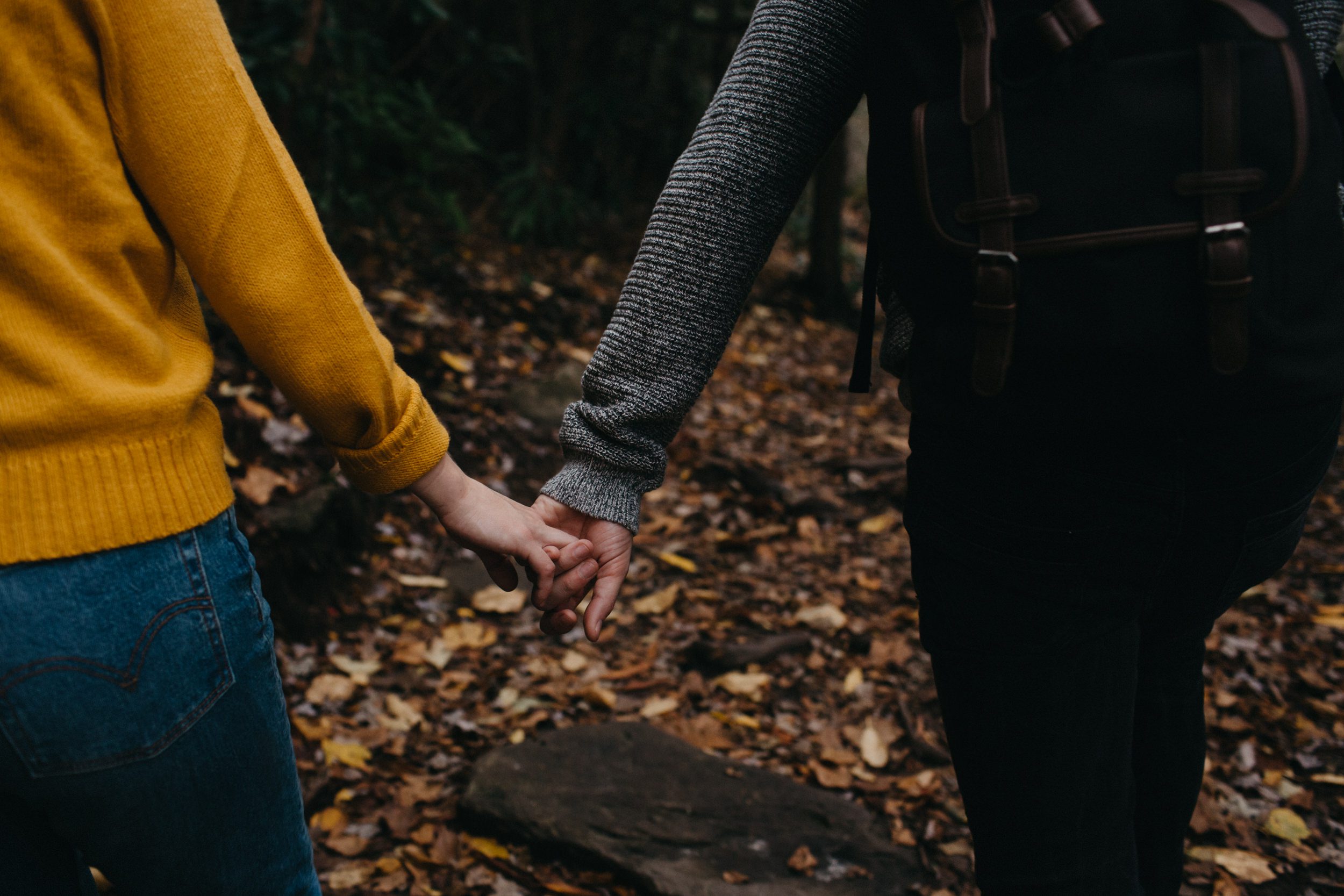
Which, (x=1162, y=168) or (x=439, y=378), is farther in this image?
(x=439, y=378)

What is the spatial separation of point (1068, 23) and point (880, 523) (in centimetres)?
402

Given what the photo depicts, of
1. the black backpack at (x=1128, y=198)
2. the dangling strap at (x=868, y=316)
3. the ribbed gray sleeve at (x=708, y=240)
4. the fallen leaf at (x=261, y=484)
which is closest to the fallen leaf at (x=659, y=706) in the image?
the fallen leaf at (x=261, y=484)

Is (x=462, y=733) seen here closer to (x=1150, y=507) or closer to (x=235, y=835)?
(x=235, y=835)

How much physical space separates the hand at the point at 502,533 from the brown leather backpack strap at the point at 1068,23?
847 mm

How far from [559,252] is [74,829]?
7348mm

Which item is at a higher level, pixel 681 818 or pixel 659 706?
pixel 681 818

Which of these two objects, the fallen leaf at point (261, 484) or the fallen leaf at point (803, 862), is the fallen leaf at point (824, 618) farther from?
the fallen leaf at point (261, 484)

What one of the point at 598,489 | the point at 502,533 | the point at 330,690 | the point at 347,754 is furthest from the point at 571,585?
the point at 330,690

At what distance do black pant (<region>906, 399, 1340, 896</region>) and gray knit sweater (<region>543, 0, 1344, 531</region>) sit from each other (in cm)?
28

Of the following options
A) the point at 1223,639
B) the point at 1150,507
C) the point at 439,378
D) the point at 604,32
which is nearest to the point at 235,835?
the point at 1150,507

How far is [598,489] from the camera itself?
5.18ft

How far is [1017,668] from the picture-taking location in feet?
4.00

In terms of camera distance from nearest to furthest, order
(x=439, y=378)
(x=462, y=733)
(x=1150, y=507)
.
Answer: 1. (x=1150, y=507)
2. (x=462, y=733)
3. (x=439, y=378)

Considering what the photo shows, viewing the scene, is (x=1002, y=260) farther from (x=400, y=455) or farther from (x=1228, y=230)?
(x=400, y=455)
